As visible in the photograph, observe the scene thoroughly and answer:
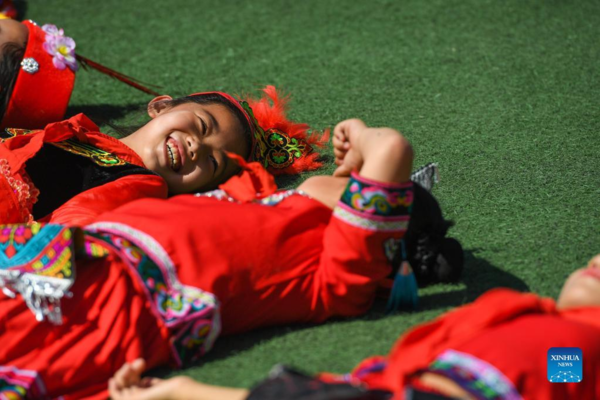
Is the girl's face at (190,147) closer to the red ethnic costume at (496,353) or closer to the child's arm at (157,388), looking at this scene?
the child's arm at (157,388)

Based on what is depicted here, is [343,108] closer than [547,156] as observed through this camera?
No

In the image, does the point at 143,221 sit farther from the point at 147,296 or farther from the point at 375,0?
the point at 375,0

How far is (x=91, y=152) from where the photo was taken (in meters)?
2.18

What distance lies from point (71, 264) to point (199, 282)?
Answer: 26 cm

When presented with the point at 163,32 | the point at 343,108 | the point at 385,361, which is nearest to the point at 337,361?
the point at 385,361

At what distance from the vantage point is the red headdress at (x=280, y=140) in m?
2.43

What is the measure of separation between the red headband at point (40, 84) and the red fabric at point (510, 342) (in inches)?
69.3

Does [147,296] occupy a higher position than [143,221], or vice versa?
[143,221]

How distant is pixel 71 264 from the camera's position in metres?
1.53

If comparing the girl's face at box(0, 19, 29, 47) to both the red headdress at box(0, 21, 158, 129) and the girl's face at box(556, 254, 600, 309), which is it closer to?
the red headdress at box(0, 21, 158, 129)

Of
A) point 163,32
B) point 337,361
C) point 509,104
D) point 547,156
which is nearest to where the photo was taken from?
point 337,361

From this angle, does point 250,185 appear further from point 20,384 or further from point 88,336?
point 20,384

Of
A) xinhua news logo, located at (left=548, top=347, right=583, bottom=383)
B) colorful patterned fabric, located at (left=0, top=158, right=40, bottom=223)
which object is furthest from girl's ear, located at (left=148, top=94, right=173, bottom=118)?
xinhua news logo, located at (left=548, top=347, right=583, bottom=383)

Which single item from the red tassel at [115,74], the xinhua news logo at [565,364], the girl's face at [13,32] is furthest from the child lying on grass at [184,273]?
the red tassel at [115,74]
